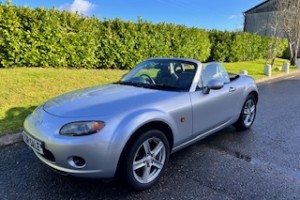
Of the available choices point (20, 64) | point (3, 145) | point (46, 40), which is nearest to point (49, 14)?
point (46, 40)

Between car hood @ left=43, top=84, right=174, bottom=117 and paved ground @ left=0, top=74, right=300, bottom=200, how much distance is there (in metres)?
0.82

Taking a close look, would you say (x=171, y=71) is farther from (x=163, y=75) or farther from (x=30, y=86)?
(x=30, y=86)

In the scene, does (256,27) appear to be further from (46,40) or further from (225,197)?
(225,197)

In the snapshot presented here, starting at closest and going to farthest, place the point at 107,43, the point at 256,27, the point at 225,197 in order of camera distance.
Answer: the point at 225,197 < the point at 107,43 < the point at 256,27

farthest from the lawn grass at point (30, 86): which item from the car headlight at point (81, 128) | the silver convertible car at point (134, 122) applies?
the car headlight at point (81, 128)

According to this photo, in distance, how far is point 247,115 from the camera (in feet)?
16.7

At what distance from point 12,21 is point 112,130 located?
6353 mm

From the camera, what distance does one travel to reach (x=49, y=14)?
8.24 metres

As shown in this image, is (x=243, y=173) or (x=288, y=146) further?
(x=288, y=146)

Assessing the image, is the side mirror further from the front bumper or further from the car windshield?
the front bumper

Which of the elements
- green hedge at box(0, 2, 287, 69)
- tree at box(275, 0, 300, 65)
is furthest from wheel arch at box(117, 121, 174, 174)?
tree at box(275, 0, 300, 65)

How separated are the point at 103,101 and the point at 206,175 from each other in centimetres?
152

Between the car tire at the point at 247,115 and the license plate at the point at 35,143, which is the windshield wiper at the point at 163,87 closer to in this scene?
the license plate at the point at 35,143

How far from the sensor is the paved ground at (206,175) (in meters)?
2.90
